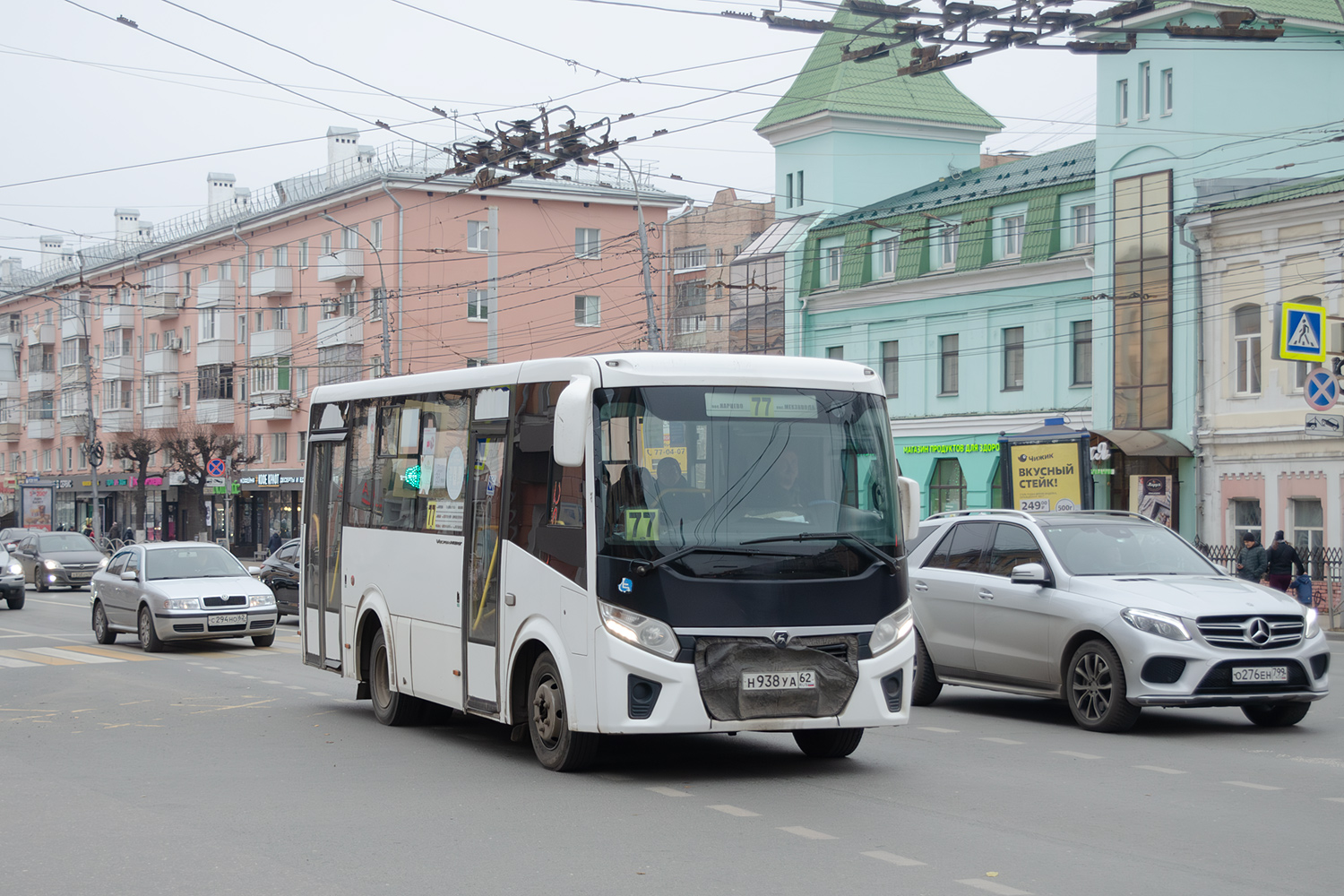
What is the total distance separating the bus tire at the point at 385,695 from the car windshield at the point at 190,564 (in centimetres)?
1058

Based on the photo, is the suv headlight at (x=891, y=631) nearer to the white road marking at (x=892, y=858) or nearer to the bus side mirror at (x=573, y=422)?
the bus side mirror at (x=573, y=422)

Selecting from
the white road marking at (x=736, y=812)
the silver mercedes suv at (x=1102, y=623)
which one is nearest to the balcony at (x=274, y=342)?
the silver mercedes suv at (x=1102, y=623)

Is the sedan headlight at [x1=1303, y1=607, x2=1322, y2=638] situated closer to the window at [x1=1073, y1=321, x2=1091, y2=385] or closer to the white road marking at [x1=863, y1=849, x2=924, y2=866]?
the white road marking at [x1=863, y1=849, x2=924, y2=866]

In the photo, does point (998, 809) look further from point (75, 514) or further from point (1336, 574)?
point (75, 514)

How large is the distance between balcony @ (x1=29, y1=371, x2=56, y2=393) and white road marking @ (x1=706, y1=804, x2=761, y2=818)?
288 ft

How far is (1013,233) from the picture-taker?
4253cm

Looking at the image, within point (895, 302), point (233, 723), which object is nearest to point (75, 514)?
point (895, 302)

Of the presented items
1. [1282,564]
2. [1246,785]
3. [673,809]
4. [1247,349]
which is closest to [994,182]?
[1247,349]

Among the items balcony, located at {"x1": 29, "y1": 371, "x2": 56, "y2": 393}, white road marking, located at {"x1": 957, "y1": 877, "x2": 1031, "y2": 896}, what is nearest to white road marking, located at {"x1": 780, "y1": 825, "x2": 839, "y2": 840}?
white road marking, located at {"x1": 957, "y1": 877, "x2": 1031, "y2": 896}

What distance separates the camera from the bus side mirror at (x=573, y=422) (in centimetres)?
1009

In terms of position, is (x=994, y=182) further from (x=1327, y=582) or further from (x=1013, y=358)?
(x=1327, y=582)

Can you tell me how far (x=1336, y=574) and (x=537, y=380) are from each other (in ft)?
76.7

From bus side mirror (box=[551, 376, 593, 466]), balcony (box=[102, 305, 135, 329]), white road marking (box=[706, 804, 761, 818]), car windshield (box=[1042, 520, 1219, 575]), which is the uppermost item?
balcony (box=[102, 305, 135, 329])

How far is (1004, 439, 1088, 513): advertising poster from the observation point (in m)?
35.0
